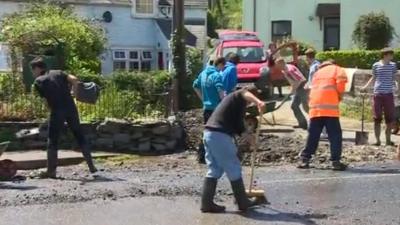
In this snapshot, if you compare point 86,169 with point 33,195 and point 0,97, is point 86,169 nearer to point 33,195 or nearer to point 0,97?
point 33,195

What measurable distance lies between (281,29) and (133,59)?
24.2 feet

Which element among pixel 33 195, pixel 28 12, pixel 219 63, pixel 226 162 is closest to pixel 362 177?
pixel 219 63

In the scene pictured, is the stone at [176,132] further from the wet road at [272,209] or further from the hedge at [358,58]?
the hedge at [358,58]

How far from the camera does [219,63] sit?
1248 cm

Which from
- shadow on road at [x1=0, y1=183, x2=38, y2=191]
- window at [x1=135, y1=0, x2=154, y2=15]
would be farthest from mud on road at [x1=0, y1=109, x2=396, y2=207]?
window at [x1=135, y1=0, x2=154, y2=15]

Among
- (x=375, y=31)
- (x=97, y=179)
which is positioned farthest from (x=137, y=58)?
(x=97, y=179)

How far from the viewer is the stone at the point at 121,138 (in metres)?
14.6

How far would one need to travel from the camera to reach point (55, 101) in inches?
463

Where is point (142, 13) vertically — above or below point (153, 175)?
above

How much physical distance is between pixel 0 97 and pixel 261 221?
7.88 meters

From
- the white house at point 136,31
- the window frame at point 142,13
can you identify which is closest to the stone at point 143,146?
the white house at point 136,31

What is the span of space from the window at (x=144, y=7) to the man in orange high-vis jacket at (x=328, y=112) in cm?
2584

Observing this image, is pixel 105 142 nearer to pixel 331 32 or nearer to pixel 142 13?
pixel 142 13

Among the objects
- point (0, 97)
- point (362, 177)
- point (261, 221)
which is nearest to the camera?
point (261, 221)
